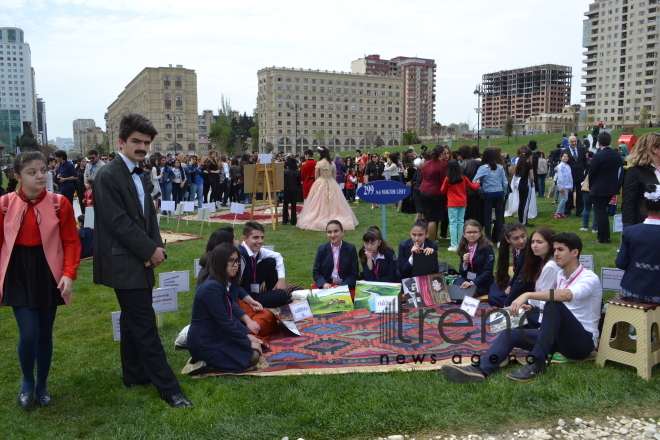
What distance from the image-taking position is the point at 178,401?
3.76m

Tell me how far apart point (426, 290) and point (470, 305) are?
26.9 inches

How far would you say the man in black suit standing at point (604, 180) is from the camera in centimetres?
955

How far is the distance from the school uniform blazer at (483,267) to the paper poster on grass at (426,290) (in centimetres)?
46

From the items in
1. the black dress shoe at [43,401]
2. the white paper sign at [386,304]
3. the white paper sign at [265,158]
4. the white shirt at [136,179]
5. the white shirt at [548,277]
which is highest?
the white paper sign at [265,158]

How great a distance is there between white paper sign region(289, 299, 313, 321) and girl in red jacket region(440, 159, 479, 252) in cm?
423

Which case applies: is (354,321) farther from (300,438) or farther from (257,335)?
(300,438)

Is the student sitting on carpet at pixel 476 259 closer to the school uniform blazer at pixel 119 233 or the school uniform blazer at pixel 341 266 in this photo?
the school uniform blazer at pixel 341 266

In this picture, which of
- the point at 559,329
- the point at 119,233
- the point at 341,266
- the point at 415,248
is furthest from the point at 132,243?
the point at 415,248

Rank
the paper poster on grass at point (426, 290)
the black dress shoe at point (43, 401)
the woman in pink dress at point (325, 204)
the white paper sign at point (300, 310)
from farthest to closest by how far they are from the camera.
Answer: the woman in pink dress at point (325, 204), the paper poster on grass at point (426, 290), the white paper sign at point (300, 310), the black dress shoe at point (43, 401)

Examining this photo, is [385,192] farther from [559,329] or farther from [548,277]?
[559,329]

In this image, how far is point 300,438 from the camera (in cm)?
333

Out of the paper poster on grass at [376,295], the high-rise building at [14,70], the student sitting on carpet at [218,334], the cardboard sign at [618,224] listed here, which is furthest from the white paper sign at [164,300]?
the high-rise building at [14,70]

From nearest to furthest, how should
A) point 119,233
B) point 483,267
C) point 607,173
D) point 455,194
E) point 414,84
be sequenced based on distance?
point 119,233
point 483,267
point 455,194
point 607,173
point 414,84

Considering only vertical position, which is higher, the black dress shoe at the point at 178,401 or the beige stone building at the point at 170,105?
the beige stone building at the point at 170,105
